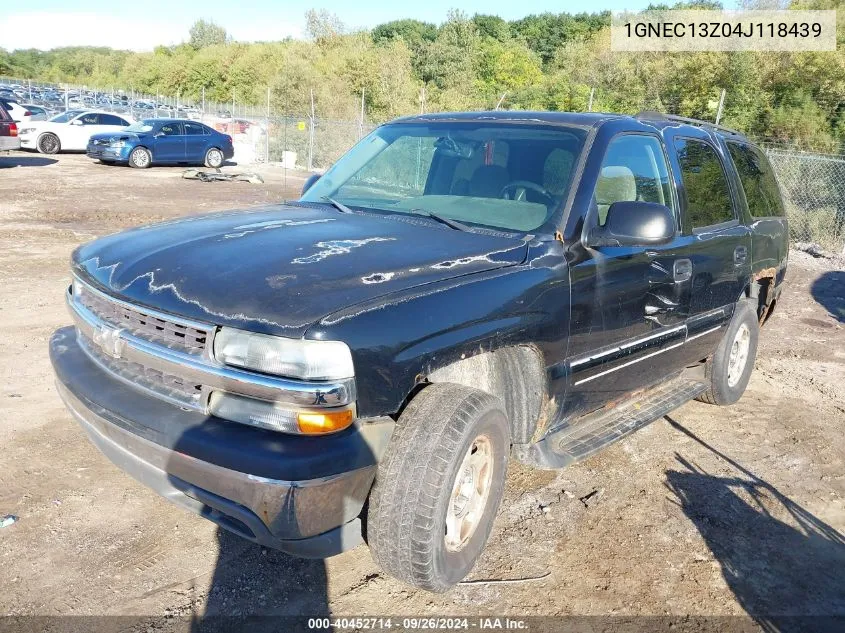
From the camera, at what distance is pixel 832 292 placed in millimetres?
9633

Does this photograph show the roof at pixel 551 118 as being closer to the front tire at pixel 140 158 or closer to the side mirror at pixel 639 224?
the side mirror at pixel 639 224

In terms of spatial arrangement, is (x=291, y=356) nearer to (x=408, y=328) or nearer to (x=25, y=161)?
(x=408, y=328)

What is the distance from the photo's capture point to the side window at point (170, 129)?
2209cm

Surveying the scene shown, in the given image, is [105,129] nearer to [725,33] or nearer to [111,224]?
[111,224]

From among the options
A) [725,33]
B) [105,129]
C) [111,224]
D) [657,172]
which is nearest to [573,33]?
[725,33]

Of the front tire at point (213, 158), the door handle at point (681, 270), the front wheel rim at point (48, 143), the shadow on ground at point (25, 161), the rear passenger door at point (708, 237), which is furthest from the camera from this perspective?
the front wheel rim at point (48, 143)

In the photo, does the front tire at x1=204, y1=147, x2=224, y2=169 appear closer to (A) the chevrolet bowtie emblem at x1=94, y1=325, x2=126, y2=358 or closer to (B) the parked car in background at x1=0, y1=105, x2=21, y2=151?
(B) the parked car in background at x1=0, y1=105, x2=21, y2=151

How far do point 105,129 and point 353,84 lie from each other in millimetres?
21280

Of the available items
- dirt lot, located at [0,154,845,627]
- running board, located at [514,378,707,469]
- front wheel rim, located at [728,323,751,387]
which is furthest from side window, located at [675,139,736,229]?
dirt lot, located at [0,154,845,627]

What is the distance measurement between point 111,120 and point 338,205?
23.8m

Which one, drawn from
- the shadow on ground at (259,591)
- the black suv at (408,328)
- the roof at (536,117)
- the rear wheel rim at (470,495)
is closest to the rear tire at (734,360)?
the black suv at (408,328)

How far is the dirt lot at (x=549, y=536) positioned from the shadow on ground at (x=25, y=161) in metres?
17.1

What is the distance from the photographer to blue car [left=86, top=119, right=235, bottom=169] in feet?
70.0

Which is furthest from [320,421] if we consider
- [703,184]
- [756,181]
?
[756,181]
